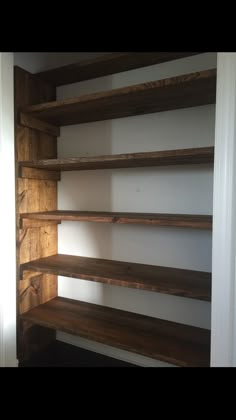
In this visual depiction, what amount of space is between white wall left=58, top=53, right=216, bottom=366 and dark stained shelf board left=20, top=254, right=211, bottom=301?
0.20 feet

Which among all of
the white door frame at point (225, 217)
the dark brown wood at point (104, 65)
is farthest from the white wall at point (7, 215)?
the white door frame at point (225, 217)

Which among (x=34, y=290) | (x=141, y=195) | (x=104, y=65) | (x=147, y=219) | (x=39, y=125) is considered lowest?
(x=34, y=290)

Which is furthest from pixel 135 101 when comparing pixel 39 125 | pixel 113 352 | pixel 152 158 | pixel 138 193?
pixel 113 352

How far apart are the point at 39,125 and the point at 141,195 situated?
714mm

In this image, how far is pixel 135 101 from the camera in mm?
1139

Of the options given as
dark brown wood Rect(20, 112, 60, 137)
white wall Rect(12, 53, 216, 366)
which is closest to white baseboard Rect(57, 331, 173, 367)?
white wall Rect(12, 53, 216, 366)

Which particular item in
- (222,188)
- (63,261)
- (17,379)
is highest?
(222,188)

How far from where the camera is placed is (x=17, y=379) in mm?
871

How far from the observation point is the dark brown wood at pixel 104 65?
1196mm

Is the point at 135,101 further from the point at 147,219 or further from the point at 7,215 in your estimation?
the point at 7,215

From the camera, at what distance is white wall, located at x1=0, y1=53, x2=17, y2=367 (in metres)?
1.03
